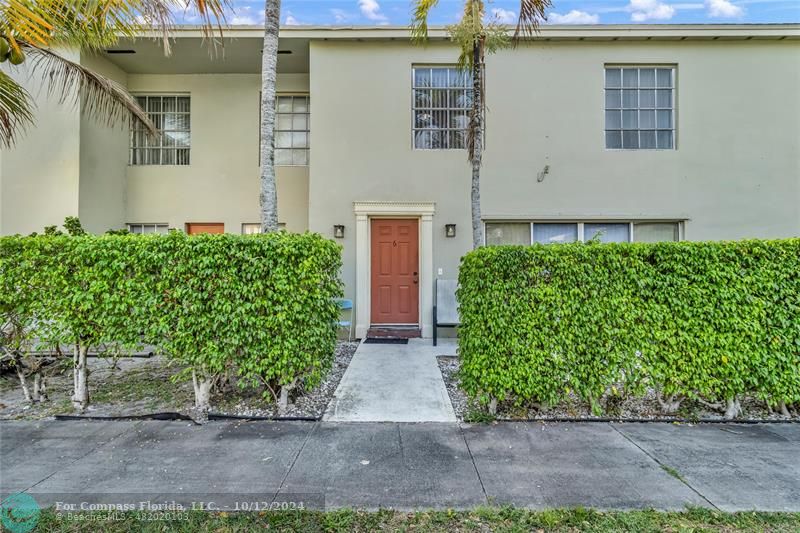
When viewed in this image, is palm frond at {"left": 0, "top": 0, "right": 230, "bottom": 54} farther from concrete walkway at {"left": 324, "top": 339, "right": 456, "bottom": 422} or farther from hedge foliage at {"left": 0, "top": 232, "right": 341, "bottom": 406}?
concrete walkway at {"left": 324, "top": 339, "right": 456, "bottom": 422}

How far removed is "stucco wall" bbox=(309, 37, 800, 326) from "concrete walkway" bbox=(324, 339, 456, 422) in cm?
165

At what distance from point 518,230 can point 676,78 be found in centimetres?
438

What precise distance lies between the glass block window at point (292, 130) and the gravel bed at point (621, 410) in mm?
6611

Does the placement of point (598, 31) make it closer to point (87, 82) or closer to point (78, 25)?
point (78, 25)

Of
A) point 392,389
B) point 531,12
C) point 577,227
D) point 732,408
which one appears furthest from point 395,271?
point 732,408

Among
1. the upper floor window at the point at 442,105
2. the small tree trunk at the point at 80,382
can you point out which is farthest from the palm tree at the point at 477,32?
the small tree trunk at the point at 80,382

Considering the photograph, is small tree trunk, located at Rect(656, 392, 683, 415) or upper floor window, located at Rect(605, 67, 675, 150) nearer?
small tree trunk, located at Rect(656, 392, 683, 415)

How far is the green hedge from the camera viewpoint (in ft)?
12.5

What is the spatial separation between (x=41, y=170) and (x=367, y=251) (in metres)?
6.78

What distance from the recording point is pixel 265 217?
15.8 ft

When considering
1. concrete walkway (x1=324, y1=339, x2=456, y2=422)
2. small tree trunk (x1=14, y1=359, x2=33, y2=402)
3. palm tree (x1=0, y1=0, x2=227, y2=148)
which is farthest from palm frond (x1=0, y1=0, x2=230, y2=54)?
concrete walkway (x1=324, y1=339, x2=456, y2=422)

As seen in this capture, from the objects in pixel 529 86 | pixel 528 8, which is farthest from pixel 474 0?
pixel 529 86

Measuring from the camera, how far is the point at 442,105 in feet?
24.6

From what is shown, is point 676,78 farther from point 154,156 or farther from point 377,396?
point 154,156
